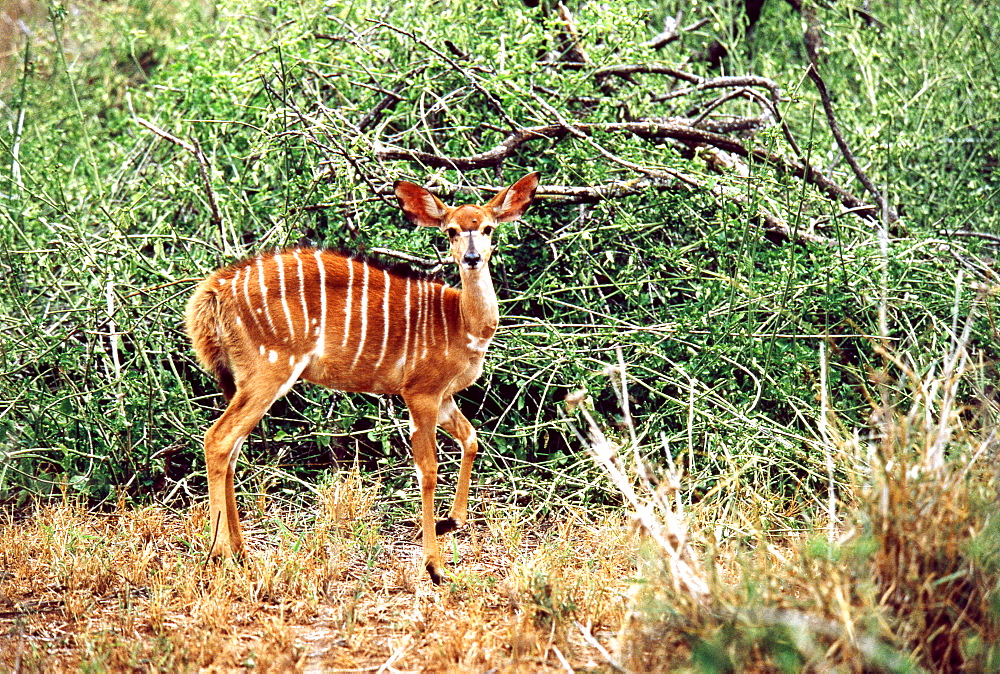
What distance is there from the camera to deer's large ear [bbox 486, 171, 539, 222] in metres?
3.93

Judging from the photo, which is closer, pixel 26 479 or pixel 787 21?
pixel 26 479

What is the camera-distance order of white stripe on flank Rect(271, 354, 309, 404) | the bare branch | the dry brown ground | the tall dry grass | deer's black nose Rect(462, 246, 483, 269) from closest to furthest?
the tall dry grass → the dry brown ground → deer's black nose Rect(462, 246, 483, 269) → white stripe on flank Rect(271, 354, 309, 404) → the bare branch

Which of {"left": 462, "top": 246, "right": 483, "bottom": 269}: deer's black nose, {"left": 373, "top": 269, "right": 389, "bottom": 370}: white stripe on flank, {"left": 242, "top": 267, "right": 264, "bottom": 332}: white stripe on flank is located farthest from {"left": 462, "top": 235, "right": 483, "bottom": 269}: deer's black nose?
{"left": 242, "top": 267, "right": 264, "bottom": 332}: white stripe on flank

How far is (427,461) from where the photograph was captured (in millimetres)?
3773

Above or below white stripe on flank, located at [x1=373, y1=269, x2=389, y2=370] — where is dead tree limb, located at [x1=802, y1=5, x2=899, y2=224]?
above

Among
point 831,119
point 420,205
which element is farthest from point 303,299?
point 831,119

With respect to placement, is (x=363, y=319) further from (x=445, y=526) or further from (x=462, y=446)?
(x=445, y=526)

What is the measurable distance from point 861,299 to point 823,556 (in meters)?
2.23

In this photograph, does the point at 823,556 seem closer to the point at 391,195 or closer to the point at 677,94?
the point at 391,195

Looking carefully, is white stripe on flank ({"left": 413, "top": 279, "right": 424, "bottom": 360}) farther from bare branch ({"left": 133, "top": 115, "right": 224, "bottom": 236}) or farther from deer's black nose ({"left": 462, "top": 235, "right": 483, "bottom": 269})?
bare branch ({"left": 133, "top": 115, "right": 224, "bottom": 236})

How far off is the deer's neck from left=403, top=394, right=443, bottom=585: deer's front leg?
30 centimetres

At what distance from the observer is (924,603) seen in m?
2.54

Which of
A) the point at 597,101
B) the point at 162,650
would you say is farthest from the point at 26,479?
the point at 597,101

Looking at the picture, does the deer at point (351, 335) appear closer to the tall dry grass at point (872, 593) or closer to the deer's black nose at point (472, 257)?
the deer's black nose at point (472, 257)
